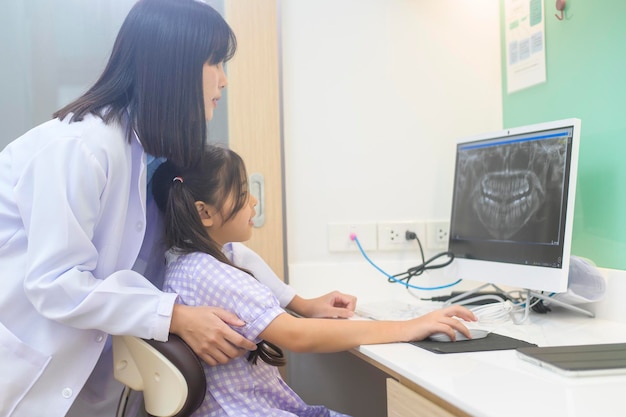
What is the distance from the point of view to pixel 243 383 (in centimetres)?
123

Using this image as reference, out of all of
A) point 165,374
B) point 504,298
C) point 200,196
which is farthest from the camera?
point 504,298

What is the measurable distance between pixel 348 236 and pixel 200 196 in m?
0.80

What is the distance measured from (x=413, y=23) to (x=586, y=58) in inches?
26.7

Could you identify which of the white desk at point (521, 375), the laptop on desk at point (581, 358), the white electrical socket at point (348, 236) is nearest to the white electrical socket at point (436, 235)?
the white electrical socket at point (348, 236)

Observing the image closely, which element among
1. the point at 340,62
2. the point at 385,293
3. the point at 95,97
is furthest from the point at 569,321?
the point at 95,97

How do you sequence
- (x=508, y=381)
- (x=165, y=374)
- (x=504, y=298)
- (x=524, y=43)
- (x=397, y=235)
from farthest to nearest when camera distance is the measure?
1. (x=397, y=235)
2. (x=524, y=43)
3. (x=504, y=298)
4. (x=165, y=374)
5. (x=508, y=381)

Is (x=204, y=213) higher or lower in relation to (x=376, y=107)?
lower

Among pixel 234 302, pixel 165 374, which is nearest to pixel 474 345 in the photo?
pixel 234 302

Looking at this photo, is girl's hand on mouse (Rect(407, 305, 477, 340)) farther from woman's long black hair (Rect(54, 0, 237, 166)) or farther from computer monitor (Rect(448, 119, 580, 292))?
woman's long black hair (Rect(54, 0, 237, 166))

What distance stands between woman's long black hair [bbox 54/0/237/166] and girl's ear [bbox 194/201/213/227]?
0.33 ft

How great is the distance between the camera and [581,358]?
1.00 m

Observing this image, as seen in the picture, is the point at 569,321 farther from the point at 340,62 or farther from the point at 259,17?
the point at 259,17

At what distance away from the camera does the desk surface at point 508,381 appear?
79 centimetres

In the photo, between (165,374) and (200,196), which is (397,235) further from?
(165,374)
